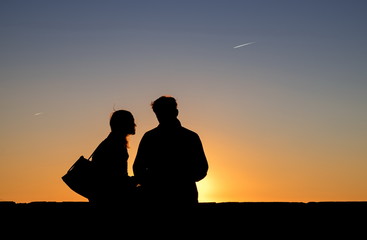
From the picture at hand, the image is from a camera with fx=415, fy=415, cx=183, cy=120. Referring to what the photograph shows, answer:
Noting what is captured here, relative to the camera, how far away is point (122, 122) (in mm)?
4121

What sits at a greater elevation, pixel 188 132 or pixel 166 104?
pixel 166 104

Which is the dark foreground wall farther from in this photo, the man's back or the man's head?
the man's head

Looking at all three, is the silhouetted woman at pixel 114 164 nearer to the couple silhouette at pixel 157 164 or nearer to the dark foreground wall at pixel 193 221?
the couple silhouette at pixel 157 164

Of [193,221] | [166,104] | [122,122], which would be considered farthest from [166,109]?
[193,221]

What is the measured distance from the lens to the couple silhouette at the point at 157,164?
4035 mm

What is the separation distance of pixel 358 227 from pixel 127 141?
8.12 ft

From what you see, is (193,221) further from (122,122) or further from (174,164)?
(122,122)

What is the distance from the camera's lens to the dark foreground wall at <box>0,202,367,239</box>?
4031 mm

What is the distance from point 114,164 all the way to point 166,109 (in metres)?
0.75

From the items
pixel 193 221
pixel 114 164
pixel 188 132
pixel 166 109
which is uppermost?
pixel 166 109

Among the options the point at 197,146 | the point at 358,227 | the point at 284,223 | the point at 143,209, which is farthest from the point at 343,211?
the point at 143,209

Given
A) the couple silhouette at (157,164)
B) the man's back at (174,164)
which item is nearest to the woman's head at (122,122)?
the couple silhouette at (157,164)

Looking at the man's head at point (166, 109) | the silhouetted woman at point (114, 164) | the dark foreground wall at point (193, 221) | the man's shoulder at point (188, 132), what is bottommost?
the dark foreground wall at point (193, 221)

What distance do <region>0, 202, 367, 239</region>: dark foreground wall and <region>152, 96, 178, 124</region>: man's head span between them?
87cm
